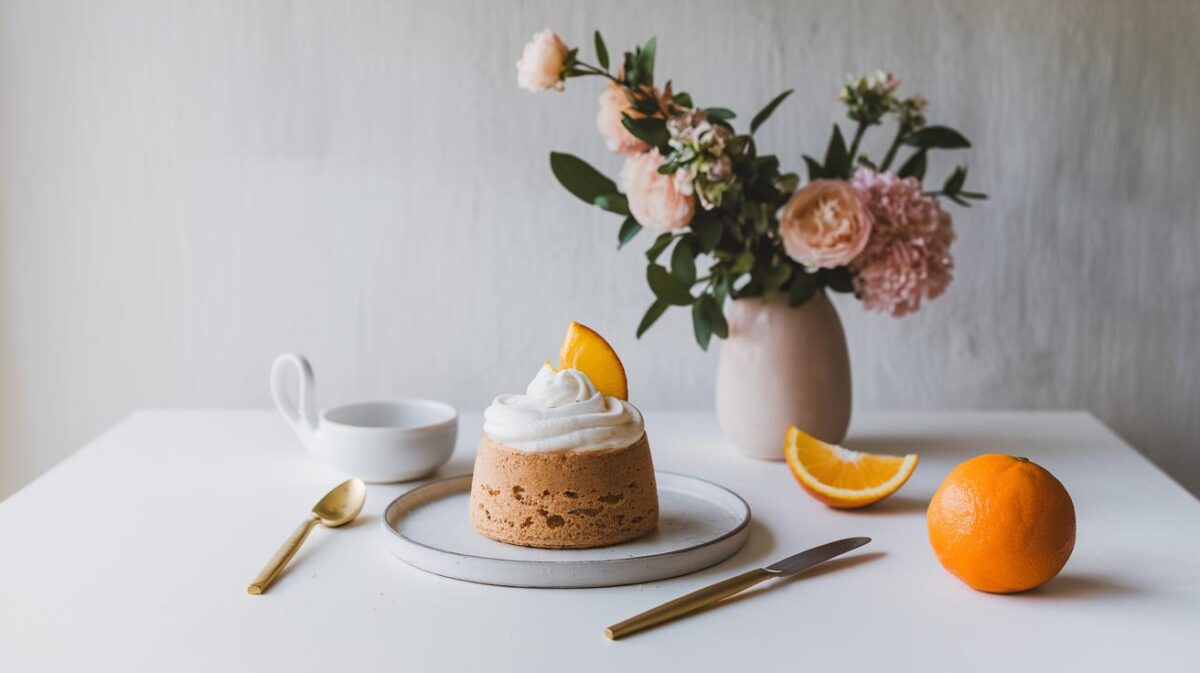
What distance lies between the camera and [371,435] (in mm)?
1168

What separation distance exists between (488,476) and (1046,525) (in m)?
0.46

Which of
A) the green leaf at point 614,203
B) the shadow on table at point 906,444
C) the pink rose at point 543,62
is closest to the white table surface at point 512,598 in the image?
the shadow on table at point 906,444

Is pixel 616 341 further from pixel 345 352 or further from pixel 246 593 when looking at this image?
pixel 246 593

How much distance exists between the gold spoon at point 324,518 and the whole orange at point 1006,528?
0.55 metres

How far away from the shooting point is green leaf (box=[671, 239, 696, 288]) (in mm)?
1263

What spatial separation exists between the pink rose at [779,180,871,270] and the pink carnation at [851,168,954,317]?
4 cm

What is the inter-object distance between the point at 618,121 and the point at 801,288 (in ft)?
0.94

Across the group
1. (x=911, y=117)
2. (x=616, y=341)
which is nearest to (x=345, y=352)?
(x=616, y=341)

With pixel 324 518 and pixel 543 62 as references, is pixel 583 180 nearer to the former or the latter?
pixel 543 62

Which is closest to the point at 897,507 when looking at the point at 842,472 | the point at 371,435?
the point at 842,472

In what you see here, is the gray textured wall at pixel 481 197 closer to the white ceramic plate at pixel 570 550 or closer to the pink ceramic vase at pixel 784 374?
the pink ceramic vase at pixel 784 374

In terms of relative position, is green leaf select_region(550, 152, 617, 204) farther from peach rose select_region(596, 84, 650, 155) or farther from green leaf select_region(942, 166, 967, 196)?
green leaf select_region(942, 166, 967, 196)

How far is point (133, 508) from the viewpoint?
111cm

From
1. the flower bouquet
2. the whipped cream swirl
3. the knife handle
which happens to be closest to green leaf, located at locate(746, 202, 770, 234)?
the flower bouquet
